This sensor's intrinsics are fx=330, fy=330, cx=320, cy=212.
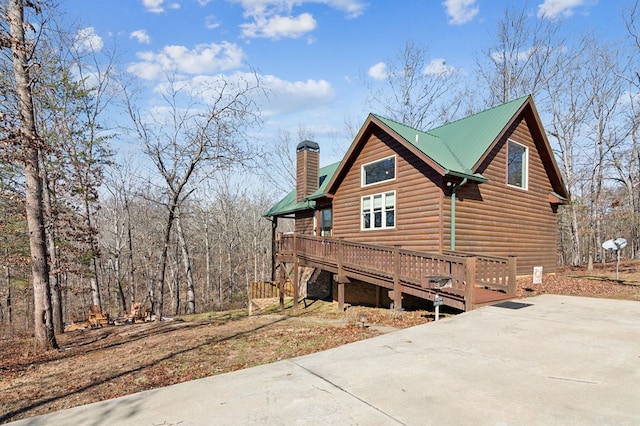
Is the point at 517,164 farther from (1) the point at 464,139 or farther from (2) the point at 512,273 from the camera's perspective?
(2) the point at 512,273

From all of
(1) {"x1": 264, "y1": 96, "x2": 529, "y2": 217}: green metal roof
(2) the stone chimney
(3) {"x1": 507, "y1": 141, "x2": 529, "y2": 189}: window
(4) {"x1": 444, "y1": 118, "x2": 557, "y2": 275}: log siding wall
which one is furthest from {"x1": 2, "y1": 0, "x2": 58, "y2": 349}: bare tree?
(3) {"x1": 507, "y1": 141, "x2": 529, "y2": 189}: window

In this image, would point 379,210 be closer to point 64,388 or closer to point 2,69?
point 64,388

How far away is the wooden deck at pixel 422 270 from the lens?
7977 millimetres

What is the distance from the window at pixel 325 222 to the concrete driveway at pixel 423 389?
1163 centimetres

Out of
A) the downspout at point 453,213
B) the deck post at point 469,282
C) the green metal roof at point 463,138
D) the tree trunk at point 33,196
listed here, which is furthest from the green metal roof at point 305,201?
the tree trunk at point 33,196

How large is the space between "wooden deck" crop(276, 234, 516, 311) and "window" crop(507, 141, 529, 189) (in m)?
4.79

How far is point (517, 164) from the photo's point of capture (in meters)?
13.5

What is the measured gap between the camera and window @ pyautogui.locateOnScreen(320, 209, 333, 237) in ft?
56.0

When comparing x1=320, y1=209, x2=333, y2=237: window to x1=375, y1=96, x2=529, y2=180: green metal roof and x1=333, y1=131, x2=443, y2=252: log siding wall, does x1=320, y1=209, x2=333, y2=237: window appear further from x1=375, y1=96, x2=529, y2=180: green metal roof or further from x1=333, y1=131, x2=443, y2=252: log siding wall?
x1=375, y1=96, x2=529, y2=180: green metal roof

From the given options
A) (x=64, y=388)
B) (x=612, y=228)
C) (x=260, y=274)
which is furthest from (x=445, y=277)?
(x=612, y=228)

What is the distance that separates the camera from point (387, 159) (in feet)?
43.0

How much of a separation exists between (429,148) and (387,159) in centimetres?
180

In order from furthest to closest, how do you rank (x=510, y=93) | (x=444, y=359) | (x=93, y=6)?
(x=510, y=93)
(x=93, y=6)
(x=444, y=359)

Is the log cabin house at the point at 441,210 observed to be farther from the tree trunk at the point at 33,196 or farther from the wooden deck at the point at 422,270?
the tree trunk at the point at 33,196
